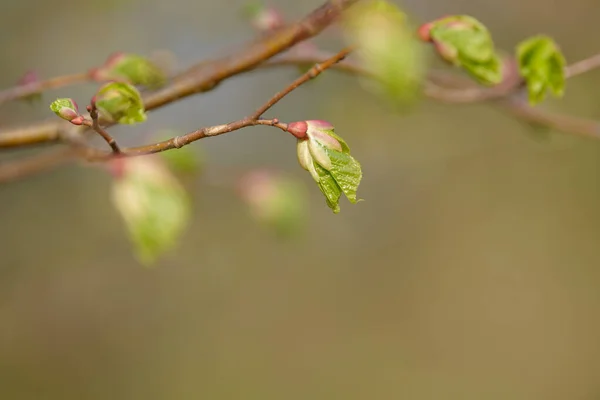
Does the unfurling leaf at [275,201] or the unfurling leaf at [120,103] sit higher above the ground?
the unfurling leaf at [120,103]

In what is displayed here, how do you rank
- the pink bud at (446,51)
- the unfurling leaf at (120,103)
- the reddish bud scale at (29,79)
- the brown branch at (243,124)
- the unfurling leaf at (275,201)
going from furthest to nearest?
1. the unfurling leaf at (275,201)
2. the reddish bud scale at (29,79)
3. the pink bud at (446,51)
4. the unfurling leaf at (120,103)
5. the brown branch at (243,124)

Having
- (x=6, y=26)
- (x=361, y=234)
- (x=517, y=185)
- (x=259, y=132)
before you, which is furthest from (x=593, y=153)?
(x=6, y=26)

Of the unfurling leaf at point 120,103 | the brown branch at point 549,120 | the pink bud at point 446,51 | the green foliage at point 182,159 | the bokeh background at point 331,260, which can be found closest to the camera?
the unfurling leaf at point 120,103

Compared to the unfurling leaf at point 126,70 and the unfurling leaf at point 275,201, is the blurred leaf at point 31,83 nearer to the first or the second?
the unfurling leaf at point 126,70

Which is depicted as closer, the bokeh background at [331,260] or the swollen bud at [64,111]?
the swollen bud at [64,111]

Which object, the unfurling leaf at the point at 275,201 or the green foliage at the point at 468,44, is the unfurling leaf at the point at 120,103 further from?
the unfurling leaf at the point at 275,201

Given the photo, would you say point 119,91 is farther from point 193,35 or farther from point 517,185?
point 517,185

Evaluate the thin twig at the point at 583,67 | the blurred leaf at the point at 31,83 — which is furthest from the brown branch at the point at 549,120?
the blurred leaf at the point at 31,83

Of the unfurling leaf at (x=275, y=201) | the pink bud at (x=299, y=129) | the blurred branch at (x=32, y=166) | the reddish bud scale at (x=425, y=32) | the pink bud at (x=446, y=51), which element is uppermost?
the pink bud at (x=299, y=129)
